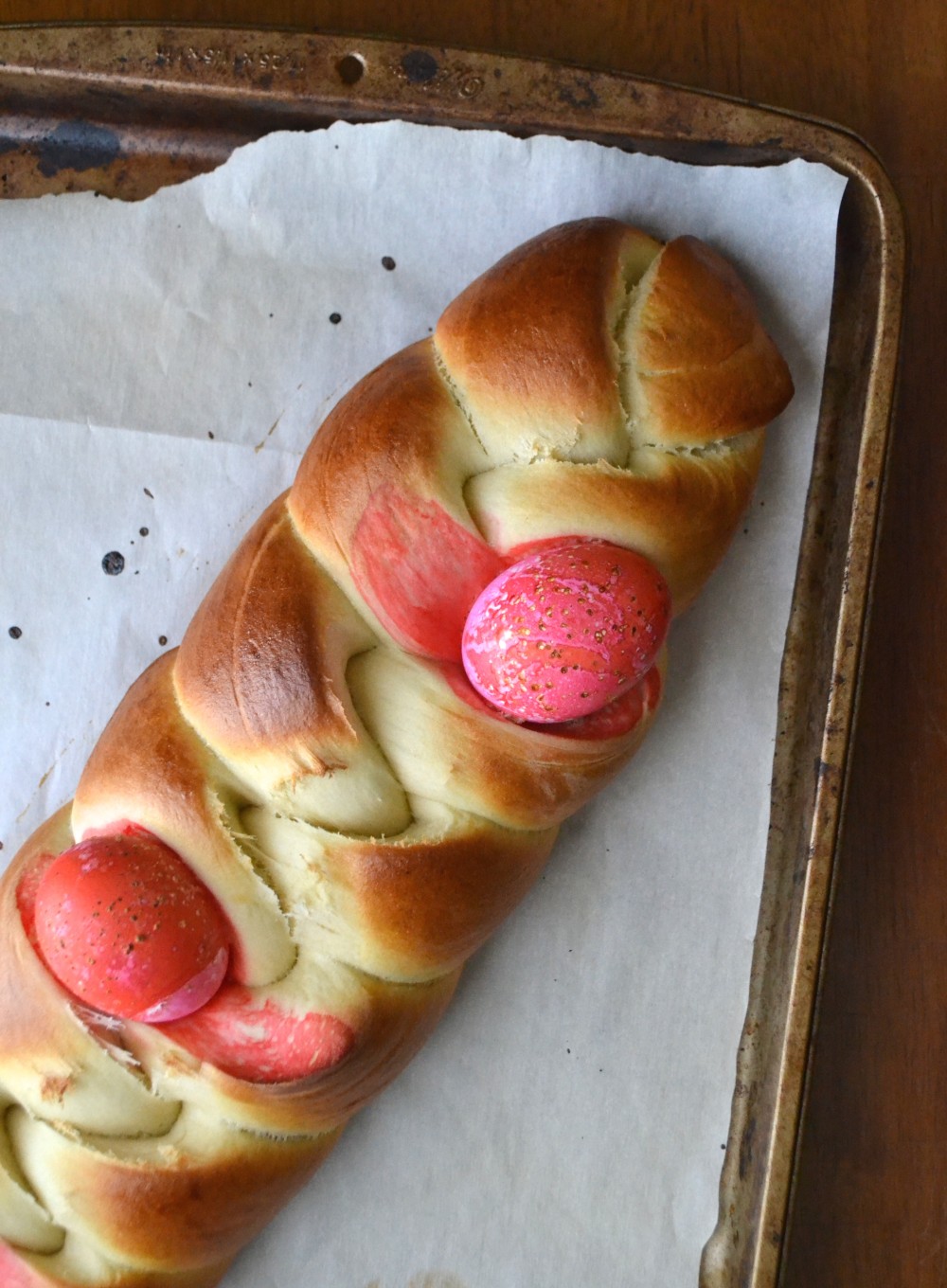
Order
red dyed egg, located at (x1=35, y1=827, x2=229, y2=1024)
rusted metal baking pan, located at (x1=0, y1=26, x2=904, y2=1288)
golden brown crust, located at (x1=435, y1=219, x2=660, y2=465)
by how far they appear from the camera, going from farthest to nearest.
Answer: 1. rusted metal baking pan, located at (x1=0, y1=26, x2=904, y2=1288)
2. golden brown crust, located at (x1=435, y1=219, x2=660, y2=465)
3. red dyed egg, located at (x1=35, y1=827, x2=229, y2=1024)

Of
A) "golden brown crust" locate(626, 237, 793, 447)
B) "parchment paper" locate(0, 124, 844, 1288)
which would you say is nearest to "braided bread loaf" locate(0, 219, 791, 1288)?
"golden brown crust" locate(626, 237, 793, 447)

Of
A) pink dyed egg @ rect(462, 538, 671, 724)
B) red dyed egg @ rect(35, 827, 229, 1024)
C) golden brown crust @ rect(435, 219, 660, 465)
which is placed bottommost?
red dyed egg @ rect(35, 827, 229, 1024)

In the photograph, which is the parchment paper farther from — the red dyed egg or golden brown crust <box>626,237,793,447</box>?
the red dyed egg

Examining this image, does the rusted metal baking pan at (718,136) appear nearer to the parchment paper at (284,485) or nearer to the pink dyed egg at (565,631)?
the parchment paper at (284,485)

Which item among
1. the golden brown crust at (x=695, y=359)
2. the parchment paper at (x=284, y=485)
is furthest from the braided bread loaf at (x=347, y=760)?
the parchment paper at (x=284, y=485)

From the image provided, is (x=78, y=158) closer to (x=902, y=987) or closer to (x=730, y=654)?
(x=730, y=654)

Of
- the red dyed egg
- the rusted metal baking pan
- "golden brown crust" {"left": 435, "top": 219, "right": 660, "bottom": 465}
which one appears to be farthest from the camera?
the rusted metal baking pan

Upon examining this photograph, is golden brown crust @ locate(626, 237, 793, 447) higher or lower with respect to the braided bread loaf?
higher
